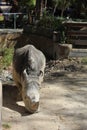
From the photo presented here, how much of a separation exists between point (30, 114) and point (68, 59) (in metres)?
6.10

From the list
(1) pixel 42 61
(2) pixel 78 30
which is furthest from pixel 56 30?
(1) pixel 42 61

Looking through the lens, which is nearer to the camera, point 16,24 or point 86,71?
point 86,71

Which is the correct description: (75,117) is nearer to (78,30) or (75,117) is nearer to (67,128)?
(67,128)

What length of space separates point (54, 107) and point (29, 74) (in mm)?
906

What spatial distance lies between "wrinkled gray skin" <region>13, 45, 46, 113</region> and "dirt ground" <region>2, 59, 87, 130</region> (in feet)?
0.99

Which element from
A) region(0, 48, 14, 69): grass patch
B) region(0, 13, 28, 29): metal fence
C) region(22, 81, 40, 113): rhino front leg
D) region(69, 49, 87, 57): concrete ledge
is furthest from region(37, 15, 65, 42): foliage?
region(22, 81, 40, 113): rhino front leg

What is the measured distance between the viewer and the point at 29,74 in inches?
347

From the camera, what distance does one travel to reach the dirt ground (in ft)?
26.3

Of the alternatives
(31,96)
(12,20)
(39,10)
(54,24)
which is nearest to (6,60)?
(54,24)

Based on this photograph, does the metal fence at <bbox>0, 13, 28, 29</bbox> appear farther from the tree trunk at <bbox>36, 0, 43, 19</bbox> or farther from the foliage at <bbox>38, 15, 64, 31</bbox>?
the foliage at <bbox>38, 15, 64, 31</bbox>

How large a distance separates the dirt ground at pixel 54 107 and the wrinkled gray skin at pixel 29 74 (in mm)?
303

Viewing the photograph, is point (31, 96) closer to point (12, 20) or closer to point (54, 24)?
point (54, 24)

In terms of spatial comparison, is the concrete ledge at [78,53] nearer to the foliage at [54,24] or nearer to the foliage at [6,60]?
the foliage at [54,24]

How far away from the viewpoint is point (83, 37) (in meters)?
15.3
